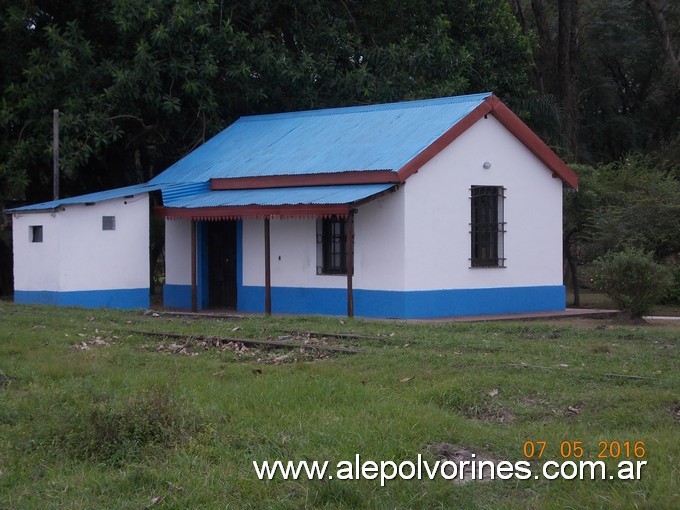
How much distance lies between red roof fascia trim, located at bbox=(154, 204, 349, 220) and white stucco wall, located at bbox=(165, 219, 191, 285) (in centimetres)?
148

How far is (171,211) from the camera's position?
22734mm

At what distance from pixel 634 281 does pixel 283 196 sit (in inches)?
289

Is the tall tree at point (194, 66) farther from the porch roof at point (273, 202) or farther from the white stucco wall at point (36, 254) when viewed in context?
the porch roof at point (273, 202)

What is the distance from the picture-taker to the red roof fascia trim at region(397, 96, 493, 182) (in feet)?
64.8

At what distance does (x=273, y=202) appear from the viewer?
2061 cm

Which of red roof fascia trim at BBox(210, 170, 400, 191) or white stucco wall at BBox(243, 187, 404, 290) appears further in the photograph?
white stucco wall at BBox(243, 187, 404, 290)

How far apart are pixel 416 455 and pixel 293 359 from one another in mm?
5220

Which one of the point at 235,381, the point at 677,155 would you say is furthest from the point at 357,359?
the point at 677,155

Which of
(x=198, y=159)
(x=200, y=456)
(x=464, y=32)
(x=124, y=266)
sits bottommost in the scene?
(x=200, y=456)

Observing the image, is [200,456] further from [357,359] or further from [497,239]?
[497,239]

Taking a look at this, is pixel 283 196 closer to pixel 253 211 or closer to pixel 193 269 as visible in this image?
pixel 253 211

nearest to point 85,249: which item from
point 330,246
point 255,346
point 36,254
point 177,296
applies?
point 36,254

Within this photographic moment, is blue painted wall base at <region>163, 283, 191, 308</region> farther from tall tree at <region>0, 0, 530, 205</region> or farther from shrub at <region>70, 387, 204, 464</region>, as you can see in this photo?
shrub at <region>70, 387, 204, 464</region>

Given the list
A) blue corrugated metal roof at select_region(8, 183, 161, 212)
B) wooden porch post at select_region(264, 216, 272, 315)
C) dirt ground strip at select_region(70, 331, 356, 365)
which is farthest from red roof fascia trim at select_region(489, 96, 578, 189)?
blue corrugated metal roof at select_region(8, 183, 161, 212)
